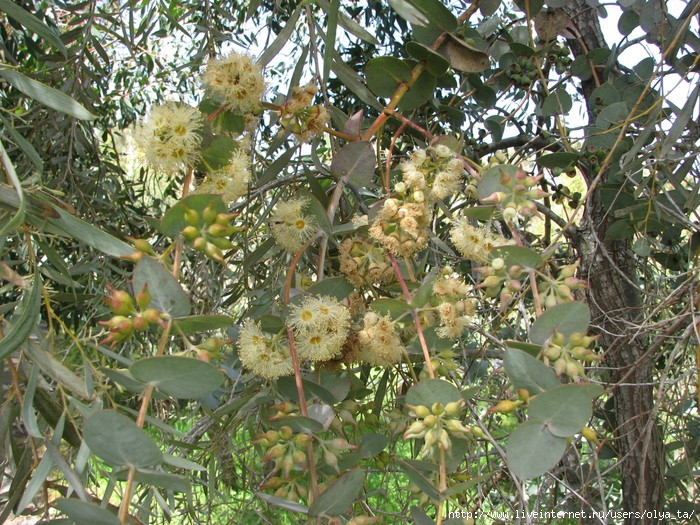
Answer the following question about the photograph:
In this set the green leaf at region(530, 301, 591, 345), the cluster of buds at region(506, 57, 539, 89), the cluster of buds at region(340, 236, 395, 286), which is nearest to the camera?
the green leaf at region(530, 301, 591, 345)

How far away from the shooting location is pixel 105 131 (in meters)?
2.04

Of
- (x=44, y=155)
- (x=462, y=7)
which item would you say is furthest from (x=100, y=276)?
(x=462, y=7)

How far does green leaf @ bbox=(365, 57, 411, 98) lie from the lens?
89 cm

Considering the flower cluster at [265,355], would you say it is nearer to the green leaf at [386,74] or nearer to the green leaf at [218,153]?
the green leaf at [218,153]

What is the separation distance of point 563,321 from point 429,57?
43 centimetres

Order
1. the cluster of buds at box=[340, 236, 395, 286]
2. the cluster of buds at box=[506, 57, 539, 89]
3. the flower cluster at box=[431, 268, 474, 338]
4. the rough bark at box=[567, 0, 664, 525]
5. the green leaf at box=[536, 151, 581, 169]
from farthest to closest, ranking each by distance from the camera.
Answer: the rough bark at box=[567, 0, 664, 525] → the cluster of buds at box=[506, 57, 539, 89] → the green leaf at box=[536, 151, 581, 169] → the cluster of buds at box=[340, 236, 395, 286] → the flower cluster at box=[431, 268, 474, 338]

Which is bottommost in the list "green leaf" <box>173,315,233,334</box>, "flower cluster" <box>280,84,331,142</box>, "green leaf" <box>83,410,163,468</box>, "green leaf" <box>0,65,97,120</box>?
"green leaf" <box>83,410,163,468</box>

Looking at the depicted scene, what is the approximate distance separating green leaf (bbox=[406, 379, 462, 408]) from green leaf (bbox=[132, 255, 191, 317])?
9.7 inches

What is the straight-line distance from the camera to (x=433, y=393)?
0.67 metres

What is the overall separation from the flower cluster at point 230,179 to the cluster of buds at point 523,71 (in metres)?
0.67

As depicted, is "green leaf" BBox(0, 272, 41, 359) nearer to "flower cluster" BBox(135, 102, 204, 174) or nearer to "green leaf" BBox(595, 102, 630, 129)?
"flower cluster" BBox(135, 102, 204, 174)

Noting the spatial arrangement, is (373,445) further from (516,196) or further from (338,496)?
(516,196)

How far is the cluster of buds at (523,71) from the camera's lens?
1.27m

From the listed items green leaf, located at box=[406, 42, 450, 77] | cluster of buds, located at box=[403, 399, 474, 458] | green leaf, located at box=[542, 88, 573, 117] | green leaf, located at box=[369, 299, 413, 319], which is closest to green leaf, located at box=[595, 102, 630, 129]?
green leaf, located at box=[542, 88, 573, 117]
